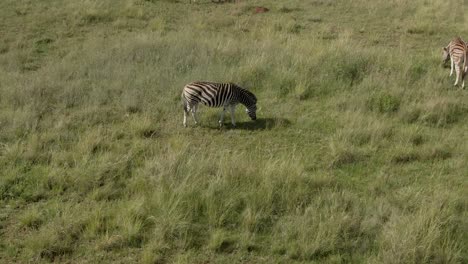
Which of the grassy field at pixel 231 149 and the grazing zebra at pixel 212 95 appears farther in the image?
the grazing zebra at pixel 212 95

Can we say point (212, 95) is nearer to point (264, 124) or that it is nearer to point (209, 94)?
point (209, 94)

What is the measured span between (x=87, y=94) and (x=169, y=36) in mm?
4671

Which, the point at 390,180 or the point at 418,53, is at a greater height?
the point at 418,53

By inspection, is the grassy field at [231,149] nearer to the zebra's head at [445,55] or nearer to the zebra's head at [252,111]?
the zebra's head at [252,111]

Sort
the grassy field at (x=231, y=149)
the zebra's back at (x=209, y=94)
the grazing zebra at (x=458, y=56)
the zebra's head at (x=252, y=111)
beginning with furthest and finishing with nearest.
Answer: the grazing zebra at (x=458, y=56), the zebra's head at (x=252, y=111), the zebra's back at (x=209, y=94), the grassy field at (x=231, y=149)

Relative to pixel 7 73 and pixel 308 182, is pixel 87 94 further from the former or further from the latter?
pixel 308 182

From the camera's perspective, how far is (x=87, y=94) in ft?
37.8

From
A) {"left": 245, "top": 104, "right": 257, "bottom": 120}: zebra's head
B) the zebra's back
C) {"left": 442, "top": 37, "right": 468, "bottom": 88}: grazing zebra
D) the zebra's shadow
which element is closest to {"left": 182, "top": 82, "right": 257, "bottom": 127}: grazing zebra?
the zebra's back

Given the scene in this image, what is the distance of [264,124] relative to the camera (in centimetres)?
1036

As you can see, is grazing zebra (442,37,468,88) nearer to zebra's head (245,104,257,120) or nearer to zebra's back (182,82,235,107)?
zebra's head (245,104,257,120)

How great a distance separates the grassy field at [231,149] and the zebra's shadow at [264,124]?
0.16 ft

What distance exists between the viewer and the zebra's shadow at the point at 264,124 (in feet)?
33.4

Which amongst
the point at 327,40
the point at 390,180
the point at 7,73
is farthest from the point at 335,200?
the point at 327,40

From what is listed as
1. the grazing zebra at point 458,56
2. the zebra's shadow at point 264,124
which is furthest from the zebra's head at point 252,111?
the grazing zebra at point 458,56
